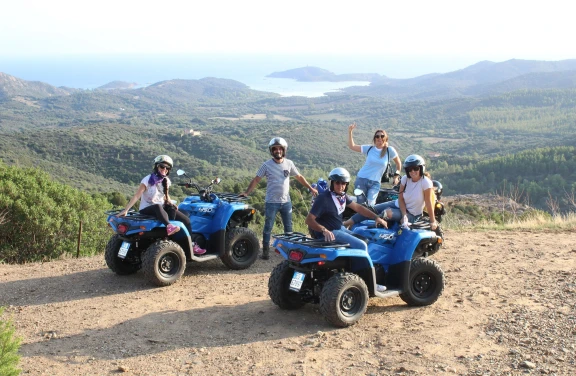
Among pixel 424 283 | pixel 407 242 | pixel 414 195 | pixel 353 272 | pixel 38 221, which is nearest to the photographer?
pixel 353 272

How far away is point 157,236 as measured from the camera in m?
8.57

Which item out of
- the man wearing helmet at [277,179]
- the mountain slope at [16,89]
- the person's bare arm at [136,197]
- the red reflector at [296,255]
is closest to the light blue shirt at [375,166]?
the man wearing helmet at [277,179]

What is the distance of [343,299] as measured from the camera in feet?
21.7

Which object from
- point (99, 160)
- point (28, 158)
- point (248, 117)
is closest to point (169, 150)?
point (99, 160)

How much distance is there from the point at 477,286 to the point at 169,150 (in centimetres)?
6225

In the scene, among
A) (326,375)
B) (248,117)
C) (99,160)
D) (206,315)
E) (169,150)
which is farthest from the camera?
(248,117)

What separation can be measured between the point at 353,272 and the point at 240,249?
300 cm

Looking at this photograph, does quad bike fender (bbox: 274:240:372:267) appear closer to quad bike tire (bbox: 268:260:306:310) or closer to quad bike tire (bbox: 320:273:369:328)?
quad bike tire (bbox: 320:273:369:328)

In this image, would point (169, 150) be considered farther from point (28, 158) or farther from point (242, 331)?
point (242, 331)

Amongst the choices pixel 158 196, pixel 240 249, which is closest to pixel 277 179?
pixel 240 249

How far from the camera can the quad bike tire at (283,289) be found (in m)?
7.06

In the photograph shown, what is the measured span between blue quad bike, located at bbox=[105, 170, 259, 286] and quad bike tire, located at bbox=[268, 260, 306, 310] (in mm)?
1863

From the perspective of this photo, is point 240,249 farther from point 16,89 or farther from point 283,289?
point 16,89

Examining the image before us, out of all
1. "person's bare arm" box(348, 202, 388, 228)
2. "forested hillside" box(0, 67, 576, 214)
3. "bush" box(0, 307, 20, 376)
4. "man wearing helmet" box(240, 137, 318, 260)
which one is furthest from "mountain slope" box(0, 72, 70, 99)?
"bush" box(0, 307, 20, 376)
